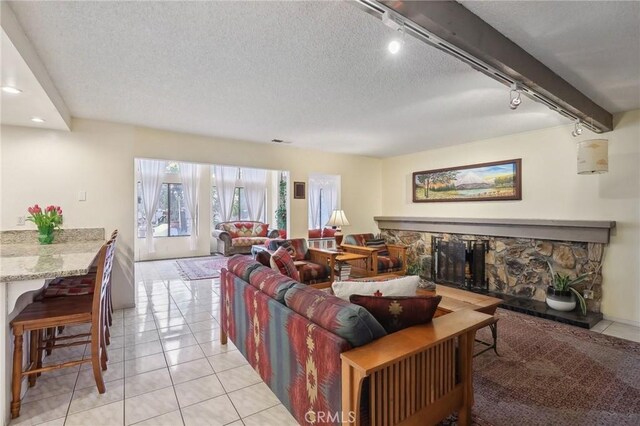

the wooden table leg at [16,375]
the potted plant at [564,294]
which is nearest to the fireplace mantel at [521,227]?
the potted plant at [564,294]

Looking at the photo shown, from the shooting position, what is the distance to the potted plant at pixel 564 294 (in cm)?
362

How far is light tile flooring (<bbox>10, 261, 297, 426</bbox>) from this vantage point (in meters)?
1.83

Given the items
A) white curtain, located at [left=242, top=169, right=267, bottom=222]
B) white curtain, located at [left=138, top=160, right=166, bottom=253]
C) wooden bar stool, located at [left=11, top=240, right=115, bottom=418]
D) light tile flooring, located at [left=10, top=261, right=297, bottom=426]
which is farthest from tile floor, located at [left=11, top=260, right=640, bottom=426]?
white curtain, located at [left=242, top=169, right=267, bottom=222]

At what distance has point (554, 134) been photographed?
12.9 ft

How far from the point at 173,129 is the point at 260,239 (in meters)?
4.27

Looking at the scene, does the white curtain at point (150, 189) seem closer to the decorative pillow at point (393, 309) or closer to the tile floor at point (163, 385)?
the tile floor at point (163, 385)

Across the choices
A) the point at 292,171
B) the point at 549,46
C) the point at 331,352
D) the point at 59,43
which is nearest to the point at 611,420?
the point at 331,352

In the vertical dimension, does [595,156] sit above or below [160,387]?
above

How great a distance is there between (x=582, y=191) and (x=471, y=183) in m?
1.44

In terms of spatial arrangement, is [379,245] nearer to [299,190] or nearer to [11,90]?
[299,190]

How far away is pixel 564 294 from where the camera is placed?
3.68 m

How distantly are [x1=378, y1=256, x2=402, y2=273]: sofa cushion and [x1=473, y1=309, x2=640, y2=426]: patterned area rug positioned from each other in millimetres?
1852

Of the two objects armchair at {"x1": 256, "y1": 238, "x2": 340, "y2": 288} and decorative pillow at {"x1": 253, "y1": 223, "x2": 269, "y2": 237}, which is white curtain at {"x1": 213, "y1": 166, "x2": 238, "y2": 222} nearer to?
decorative pillow at {"x1": 253, "y1": 223, "x2": 269, "y2": 237}

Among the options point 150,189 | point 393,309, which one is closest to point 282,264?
point 393,309
